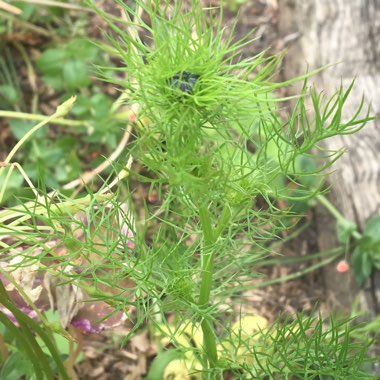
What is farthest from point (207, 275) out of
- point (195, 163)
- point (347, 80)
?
point (347, 80)

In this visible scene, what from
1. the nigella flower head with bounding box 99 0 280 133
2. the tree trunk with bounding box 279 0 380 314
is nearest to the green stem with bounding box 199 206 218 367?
the nigella flower head with bounding box 99 0 280 133

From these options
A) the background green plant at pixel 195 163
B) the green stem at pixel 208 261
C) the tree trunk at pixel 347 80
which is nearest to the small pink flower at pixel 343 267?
the tree trunk at pixel 347 80

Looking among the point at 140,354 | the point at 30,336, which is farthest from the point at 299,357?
the point at 140,354

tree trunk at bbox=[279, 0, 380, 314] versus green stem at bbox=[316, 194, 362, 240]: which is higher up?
tree trunk at bbox=[279, 0, 380, 314]

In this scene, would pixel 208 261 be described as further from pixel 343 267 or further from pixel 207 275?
pixel 343 267

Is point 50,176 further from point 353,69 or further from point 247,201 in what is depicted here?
point 247,201

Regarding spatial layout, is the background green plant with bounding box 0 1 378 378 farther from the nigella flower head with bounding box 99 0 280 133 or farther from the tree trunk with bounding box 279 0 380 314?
the tree trunk with bounding box 279 0 380 314
